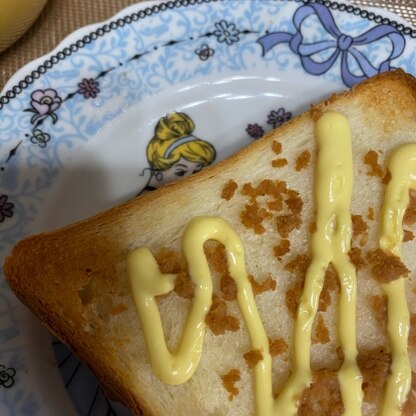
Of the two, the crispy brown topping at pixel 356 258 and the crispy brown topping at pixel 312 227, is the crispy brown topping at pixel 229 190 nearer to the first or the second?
the crispy brown topping at pixel 312 227

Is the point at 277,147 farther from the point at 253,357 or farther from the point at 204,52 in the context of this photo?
the point at 253,357

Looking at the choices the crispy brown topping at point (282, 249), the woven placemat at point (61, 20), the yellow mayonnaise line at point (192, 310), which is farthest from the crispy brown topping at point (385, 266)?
the woven placemat at point (61, 20)

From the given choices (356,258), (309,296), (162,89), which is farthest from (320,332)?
(162,89)

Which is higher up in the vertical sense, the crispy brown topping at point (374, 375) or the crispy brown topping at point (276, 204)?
the crispy brown topping at point (276, 204)

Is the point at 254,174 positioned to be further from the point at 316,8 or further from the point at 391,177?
the point at 316,8

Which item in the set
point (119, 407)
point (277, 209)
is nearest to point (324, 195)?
point (277, 209)

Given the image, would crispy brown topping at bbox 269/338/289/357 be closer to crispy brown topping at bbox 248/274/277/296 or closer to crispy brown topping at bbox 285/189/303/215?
crispy brown topping at bbox 248/274/277/296
